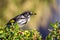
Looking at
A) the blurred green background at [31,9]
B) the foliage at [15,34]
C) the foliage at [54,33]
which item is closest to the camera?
the foliage at [15,34]

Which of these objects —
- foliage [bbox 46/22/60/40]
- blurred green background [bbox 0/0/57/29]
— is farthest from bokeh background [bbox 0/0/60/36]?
foliage [bbox 46/22/60/40]

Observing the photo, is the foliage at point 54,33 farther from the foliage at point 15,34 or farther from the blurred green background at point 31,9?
the blurred green background at point 31,9

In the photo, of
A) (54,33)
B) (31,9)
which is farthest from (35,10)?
(54,33)

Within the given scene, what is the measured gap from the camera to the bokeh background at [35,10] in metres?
7.76

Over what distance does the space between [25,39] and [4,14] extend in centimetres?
417

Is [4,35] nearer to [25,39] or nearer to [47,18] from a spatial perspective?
[25,39]

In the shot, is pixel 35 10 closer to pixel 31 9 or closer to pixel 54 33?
pixel 31 9

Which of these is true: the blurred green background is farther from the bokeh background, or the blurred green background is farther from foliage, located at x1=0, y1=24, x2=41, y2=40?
foliage, located at x1=0, y1=24, x2=41, y2=40

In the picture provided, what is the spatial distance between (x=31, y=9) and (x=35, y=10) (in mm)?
245

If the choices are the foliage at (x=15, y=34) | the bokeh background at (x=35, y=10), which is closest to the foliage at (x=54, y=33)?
the foliage at (x=15, y=34)

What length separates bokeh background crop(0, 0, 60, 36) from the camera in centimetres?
776

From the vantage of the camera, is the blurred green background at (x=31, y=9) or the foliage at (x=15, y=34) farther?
the blurred green background at (x=31, y=9)

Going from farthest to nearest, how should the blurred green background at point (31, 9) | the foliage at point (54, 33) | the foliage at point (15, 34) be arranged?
the blurred green background at point (31, 9) → the foliage at point (54, 33) → the foliage at point (15, 34)

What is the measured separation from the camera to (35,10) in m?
8.14
